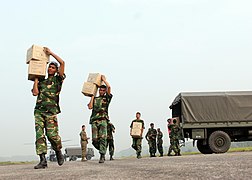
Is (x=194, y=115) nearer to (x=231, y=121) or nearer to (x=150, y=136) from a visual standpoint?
(x=231, y=121)

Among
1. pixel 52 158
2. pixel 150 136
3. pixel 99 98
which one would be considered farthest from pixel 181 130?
pixel 52 158

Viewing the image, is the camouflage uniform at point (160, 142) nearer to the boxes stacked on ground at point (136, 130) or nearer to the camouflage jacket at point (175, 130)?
the camouflage jacket at point (175, 130)

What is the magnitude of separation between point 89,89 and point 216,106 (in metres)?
7.49

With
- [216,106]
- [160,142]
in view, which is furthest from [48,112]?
[160,142]

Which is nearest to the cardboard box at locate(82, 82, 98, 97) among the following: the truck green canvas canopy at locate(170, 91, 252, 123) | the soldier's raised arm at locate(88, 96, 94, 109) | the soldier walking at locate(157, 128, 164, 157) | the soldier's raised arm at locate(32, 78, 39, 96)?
the soldier's raised arm at locate(88, 96, 94, 109)

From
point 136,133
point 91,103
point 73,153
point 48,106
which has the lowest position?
point 73,153

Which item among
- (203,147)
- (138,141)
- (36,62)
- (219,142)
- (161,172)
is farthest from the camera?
(203,147)

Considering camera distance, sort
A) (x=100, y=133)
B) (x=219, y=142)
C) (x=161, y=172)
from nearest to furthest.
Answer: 1. (x=161, y=172)
2. (x=100, y=133)
3. (x=219, y=142)

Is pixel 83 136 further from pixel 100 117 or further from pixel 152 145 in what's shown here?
pixel 100 117

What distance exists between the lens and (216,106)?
15109 millimetres

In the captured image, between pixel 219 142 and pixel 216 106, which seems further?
pixel 216 106

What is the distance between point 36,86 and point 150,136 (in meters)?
13.3

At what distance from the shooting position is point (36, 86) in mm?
6410

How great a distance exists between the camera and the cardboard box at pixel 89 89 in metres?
9.13
